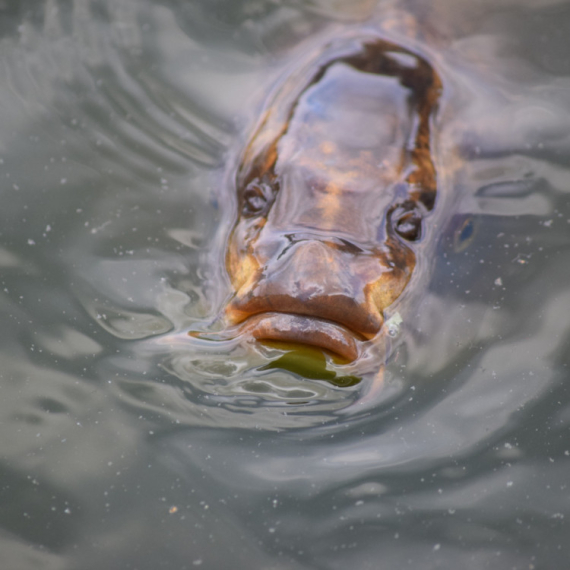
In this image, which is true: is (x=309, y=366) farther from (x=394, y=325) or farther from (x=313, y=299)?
(x=394, y=325)

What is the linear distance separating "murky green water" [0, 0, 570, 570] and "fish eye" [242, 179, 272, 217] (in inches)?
4.9

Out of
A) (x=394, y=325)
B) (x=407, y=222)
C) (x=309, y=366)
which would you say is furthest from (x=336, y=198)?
(x=309, y=366)

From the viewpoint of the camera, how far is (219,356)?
2.27 metres

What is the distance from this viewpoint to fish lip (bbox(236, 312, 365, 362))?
2154 millimetres

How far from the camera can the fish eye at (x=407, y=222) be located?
8.59ft

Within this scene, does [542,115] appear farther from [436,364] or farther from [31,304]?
[31,304]

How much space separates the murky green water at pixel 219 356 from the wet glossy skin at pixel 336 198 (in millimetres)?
143

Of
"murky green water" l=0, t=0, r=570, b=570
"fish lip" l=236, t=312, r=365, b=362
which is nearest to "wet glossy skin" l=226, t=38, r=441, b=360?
"fish lip" l=236, t=312, r=365, b=362

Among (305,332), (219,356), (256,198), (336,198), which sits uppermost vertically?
(336,198)

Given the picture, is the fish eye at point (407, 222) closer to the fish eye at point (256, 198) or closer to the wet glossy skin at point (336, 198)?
the wet glossy skin at point (336, 198)

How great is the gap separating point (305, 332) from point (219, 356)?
0.30 meters

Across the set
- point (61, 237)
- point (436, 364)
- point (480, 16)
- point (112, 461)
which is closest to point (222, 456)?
point (112, 461)

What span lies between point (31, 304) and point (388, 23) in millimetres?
2181

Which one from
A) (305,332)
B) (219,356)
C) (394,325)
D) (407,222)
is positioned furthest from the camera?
(407,222)
